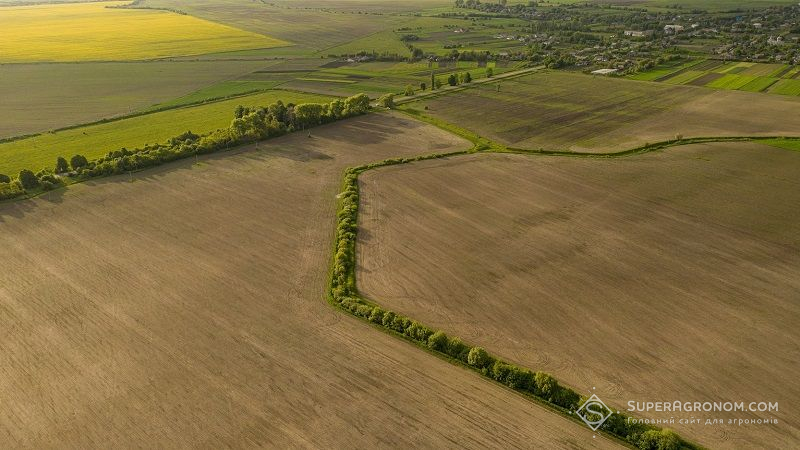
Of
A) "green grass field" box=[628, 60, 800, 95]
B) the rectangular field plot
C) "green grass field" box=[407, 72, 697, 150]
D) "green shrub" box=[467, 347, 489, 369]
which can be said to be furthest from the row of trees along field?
the rectangular field plot

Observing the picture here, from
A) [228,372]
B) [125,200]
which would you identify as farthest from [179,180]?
[228,372]

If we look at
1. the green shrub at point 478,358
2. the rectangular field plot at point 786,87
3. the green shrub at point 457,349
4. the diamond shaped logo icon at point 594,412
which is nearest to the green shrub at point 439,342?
the green shrub at point 457,349

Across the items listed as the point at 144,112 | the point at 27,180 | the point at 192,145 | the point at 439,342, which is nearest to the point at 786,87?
the point at 439,342

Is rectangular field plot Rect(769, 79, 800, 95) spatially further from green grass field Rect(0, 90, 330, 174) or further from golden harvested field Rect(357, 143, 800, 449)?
green grass field Rect(0, 90, 330, 174)

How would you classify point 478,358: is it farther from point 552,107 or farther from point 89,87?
point 89,87

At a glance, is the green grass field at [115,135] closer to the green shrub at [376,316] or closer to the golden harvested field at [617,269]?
the golden harvested field at [617,269]
